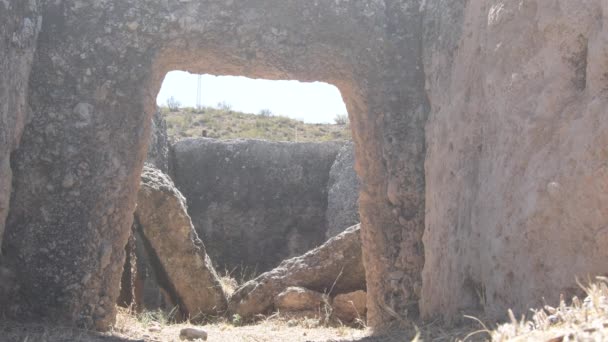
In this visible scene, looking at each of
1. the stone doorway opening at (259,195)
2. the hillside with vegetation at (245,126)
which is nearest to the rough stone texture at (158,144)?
the stone doorway opening at (259,195)

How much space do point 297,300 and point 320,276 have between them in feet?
1.37

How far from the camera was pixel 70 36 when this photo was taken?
5.07 m

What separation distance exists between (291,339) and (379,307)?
84 cm

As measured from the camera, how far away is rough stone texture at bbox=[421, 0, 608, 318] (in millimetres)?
3277

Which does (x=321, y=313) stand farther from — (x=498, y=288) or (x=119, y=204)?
(x=498, y=288)

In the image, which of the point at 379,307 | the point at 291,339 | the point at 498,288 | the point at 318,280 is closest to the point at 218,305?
the point at 318,280

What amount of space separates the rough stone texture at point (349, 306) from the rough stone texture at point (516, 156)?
8.37ft

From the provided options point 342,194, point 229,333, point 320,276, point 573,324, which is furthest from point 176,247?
point 573,324

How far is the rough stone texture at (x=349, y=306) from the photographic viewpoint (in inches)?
294

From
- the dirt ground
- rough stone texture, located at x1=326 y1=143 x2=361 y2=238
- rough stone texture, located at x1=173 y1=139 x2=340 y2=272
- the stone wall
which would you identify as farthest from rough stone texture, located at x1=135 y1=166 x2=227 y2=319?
rough stone texture, located at x1=173 y1=139 x2=340 y2=272

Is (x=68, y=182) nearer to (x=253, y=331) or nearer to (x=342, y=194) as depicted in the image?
(x=253, y=331)

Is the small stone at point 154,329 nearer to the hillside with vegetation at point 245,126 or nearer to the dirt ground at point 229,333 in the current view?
the dirt ground at point 229,333

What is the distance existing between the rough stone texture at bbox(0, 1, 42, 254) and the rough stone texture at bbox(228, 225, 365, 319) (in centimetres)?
352

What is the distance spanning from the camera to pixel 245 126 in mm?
19672
